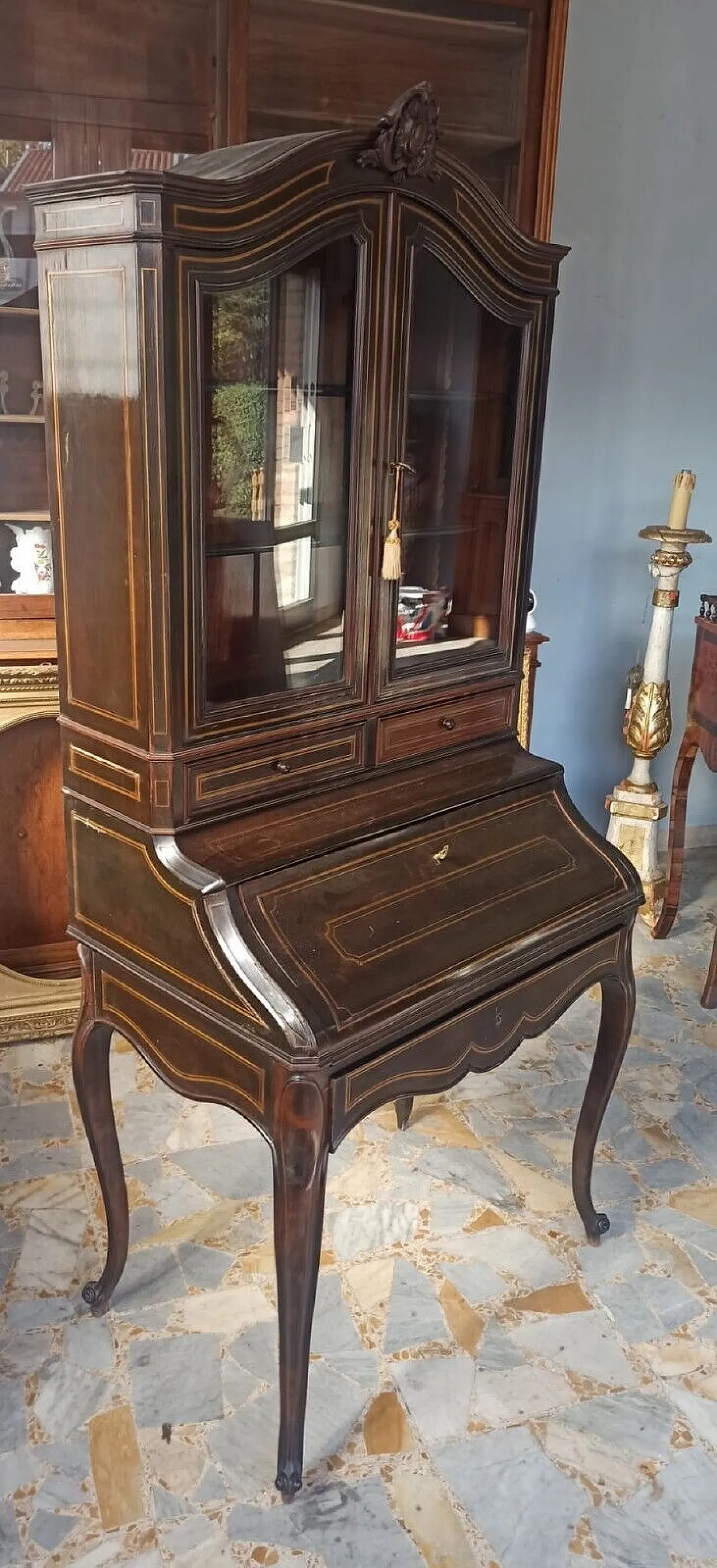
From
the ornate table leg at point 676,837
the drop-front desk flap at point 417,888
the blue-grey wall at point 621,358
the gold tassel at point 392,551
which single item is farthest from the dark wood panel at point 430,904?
the blue-grey wall at point 621,358

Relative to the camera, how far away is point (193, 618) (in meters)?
1.59

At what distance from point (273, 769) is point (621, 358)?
2450 millimetres

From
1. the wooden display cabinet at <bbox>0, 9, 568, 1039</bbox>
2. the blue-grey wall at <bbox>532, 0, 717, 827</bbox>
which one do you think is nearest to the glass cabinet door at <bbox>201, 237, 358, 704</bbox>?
the wooden display cabinet at <bbox>0, 9, 568, 1039</bbox>

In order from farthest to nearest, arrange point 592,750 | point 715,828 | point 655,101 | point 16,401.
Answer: point 715,828, point 592,750, point 655,101, point 16,401

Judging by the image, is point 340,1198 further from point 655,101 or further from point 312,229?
point 655,101

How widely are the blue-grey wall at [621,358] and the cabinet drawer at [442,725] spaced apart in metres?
1.65

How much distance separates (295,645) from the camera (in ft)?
5.93

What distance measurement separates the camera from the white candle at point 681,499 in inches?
132

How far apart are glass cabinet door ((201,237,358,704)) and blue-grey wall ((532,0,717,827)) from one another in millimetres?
2037

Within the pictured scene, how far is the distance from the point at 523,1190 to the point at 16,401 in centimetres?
207

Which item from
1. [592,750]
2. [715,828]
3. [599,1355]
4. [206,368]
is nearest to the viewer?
[206,368]

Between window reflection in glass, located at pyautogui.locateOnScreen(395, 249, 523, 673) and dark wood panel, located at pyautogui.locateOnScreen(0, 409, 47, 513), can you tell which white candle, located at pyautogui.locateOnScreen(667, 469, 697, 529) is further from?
dark wood panel, located at pyautogui.locateOnScreen(0, 409, 47, 513)

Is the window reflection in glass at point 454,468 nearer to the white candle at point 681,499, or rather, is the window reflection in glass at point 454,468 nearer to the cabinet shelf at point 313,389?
the cabinet shelf at point 313,389

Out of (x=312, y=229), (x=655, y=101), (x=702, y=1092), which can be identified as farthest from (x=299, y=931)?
(x=655, y=101)
